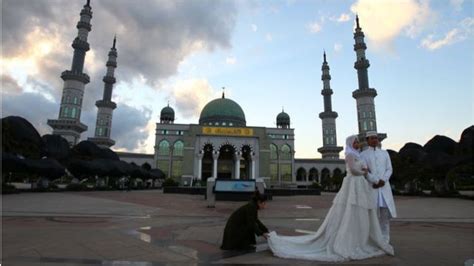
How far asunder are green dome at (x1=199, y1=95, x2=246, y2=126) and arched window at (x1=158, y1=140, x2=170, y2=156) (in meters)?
8.52

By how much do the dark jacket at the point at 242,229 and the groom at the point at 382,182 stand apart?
2.06 meters

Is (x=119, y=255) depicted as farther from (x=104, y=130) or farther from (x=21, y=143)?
(x=104, y=130)

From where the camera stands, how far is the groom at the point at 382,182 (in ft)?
16.0

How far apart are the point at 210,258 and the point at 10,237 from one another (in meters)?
4.27

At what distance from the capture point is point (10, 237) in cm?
563

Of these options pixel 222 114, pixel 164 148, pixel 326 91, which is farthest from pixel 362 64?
pixel 164 148

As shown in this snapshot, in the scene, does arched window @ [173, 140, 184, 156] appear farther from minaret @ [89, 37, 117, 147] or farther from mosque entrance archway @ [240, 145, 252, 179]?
minaret @ [89, 37, 117, 147]

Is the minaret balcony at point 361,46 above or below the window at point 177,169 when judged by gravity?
above

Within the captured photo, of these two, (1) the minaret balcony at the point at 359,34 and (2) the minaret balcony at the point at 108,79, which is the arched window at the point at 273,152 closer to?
(1) the minaret balcony at the point at 359,34

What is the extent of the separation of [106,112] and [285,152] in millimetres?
38631

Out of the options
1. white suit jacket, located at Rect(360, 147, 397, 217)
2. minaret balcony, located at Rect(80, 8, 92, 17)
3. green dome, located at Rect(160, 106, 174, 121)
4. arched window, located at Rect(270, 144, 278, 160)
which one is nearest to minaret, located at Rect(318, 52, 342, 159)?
arched window, located at Rect(270, 144, 278, 160)

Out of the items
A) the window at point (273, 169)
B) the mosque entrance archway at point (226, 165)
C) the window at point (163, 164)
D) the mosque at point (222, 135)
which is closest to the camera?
the mosque at point (222, 135)

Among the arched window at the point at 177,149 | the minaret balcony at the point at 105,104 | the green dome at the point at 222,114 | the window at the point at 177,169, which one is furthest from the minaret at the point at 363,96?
the minaret balcony at the point at 105,104

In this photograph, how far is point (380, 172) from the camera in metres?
4.99
